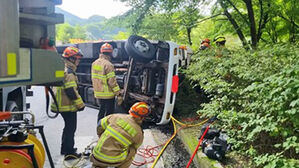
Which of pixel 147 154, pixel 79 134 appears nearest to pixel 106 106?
pixel 79 134

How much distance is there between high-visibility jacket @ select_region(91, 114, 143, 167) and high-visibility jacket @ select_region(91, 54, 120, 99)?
6.11 ft

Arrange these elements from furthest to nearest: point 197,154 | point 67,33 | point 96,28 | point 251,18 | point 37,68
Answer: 1. point 96,28
2. point 67,33
3. point 251,18
4. point 197,154
5. point 37,68

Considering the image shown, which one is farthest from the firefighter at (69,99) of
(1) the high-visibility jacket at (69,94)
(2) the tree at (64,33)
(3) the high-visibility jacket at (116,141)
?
(2) the tree at (64,33)

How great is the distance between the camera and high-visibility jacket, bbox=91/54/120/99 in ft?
15.9

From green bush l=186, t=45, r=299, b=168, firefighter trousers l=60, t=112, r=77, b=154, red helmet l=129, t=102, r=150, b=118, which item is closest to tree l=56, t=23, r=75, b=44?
firefighter trousers l=60, t=112, r=77, b=154

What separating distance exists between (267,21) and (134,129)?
251 inches

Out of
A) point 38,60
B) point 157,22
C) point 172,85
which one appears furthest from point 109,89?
point 157,22

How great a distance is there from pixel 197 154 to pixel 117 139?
128 cm

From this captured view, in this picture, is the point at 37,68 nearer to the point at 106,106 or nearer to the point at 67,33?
the point at 106,106

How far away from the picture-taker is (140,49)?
16.1 ft

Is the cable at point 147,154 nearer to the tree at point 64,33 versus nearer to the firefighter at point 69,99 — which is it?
the firefighter at point 69,99

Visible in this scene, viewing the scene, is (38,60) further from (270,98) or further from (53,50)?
(270,98)

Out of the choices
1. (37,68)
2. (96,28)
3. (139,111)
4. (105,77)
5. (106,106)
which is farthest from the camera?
(96,28)

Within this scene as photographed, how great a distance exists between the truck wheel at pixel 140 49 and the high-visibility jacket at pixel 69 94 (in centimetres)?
132
